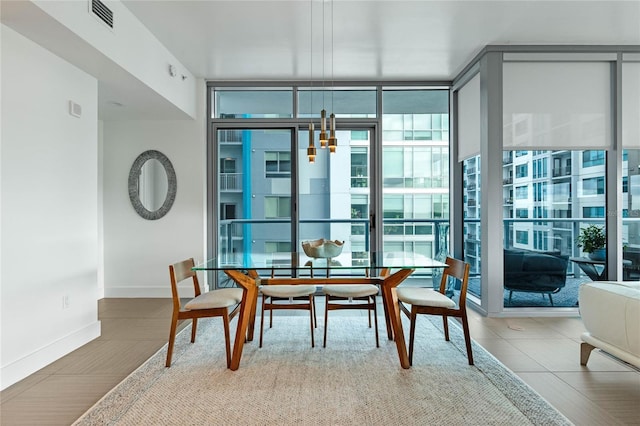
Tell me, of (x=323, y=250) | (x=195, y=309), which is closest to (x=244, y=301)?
(x=195, y=309)

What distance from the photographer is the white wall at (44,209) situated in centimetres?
243

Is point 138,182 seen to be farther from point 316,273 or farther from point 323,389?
point 323,389

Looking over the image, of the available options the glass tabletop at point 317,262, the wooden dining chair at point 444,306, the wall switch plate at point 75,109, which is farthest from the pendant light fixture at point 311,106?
the wall switch plate at point 75,109

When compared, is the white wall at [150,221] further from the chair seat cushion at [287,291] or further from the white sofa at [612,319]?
the white sofa at [612,319]

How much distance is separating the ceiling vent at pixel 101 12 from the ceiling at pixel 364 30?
0.28m

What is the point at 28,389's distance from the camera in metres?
2.35

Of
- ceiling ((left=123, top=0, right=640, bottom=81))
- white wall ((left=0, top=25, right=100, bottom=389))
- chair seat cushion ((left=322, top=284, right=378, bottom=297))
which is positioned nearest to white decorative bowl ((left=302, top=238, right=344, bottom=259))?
chair seat cushion ((left=322, top=284, right=378, bottom=297))

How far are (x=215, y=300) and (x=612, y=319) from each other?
104 inches

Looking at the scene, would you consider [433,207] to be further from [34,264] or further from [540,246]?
[34,264]

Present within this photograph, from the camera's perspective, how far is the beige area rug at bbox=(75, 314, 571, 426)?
1990mm

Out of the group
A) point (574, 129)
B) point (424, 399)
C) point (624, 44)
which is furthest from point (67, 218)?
point (624, 44)

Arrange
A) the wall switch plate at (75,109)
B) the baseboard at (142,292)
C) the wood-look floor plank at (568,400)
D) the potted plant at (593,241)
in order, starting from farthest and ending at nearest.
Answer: the baseboard at (142,292)
the potted plant at (593,241)
the wall switch plate at (75,109)
the wood-look floor plank at (568,400)

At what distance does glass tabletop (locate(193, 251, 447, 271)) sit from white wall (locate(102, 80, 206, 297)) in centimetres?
191

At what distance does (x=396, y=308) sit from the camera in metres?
2.75
